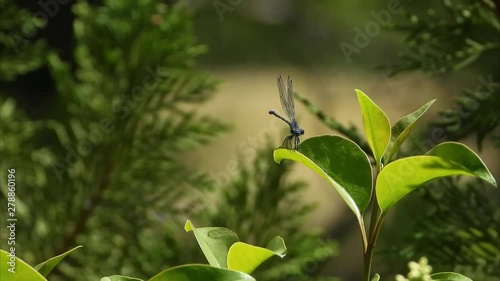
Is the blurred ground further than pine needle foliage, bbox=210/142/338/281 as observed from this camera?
Yes

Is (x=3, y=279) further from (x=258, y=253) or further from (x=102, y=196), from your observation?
(x=102, y=196)

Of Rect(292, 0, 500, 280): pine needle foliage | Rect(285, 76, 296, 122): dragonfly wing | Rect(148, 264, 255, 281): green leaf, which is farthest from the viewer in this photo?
Rect(292, 0, 500, 280): pine needle foliage

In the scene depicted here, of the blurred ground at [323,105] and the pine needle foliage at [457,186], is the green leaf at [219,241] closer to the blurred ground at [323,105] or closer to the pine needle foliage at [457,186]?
the pine needle foliage at [457,186]

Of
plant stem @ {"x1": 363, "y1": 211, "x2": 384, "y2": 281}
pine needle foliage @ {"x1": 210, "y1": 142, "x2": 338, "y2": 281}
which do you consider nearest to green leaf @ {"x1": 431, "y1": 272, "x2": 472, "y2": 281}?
plant stem @ {"x1": 363, "y1": 211, "x2": 384, "y2": 281}

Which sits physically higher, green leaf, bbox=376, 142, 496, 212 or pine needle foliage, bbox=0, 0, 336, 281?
green leaf, bbox=376, 142, 496, 212

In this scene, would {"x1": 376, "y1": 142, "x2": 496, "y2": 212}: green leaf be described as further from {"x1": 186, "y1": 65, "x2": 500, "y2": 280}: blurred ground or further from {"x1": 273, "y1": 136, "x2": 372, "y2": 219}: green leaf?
{"x1": 186, "y1": 65, "x2": 500, "y2": 280}: blurred ground

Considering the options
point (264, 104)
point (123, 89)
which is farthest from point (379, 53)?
point (123, 89)

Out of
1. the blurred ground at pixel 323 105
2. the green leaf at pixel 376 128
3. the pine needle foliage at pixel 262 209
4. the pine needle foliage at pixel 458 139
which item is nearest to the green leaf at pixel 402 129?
the green leaf at pixel 376 128
